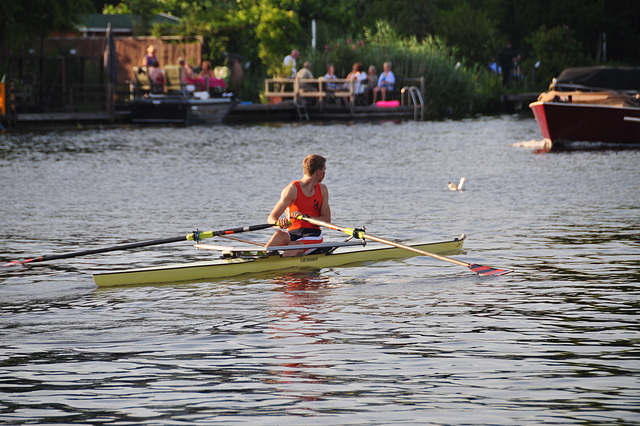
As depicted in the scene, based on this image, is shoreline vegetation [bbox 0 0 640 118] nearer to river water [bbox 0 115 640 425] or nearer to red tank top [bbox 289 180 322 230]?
river water [bbox 0 115 640 425]

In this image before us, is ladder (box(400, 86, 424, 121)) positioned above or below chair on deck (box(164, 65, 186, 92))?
below

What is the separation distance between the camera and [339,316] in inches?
339

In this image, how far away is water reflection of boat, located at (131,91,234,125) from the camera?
34.7 metres

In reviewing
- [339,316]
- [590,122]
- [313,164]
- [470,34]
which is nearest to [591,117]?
[590,122]

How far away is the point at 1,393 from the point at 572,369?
3.65m

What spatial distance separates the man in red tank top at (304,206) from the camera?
10.4 meters

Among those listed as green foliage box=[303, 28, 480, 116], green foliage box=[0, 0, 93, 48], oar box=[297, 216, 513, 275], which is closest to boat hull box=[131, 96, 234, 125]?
green foliage box=[0, 0, 93, 48]

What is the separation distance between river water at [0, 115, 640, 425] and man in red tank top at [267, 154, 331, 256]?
0.41 meters

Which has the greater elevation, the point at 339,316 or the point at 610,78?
the point at 610,78

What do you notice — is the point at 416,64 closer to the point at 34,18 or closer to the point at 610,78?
the point at 610,78

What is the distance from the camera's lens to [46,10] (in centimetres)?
3259

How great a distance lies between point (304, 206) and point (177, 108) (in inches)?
979

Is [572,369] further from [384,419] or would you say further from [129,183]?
[129,183]

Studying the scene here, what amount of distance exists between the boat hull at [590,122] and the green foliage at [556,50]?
21607 millimetres
